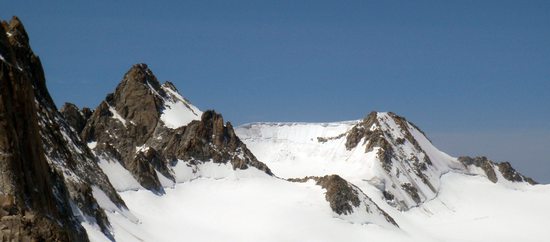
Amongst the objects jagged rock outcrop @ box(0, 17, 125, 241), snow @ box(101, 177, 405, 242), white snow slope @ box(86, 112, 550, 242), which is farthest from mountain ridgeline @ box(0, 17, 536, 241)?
snow @ box(101, 177, 405, 242)

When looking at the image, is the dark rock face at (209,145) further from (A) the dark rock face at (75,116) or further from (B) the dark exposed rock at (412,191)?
(B) the dark exposed rock at (412,191)

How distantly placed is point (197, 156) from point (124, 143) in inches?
535

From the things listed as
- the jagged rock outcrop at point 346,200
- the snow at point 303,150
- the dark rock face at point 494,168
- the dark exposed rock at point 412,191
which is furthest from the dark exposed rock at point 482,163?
the jagged rock outcrop at point 346,200

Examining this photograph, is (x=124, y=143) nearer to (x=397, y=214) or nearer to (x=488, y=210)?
(x=397, y=214)

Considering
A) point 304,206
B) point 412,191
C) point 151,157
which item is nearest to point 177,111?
point 151,157

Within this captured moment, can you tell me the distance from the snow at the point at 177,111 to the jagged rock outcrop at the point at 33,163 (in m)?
57.9

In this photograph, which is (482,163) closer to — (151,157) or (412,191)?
(412,191)

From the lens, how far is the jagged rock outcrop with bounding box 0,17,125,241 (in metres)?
25.1

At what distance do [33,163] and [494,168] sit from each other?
164141mm

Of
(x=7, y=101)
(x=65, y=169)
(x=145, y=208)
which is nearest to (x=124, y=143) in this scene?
(x=145, y=208)

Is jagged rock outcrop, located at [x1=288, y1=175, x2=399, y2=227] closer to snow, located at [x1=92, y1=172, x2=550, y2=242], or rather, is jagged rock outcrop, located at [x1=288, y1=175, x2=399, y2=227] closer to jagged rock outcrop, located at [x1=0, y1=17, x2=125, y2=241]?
snow, located at [x1=92, y1=172, x2=550, y2=242]

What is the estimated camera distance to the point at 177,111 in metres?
137

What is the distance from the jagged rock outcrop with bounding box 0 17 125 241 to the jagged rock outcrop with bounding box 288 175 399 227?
46.4 meters

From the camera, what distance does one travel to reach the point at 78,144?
76.2 meters
